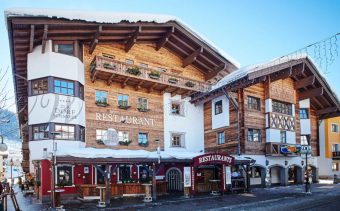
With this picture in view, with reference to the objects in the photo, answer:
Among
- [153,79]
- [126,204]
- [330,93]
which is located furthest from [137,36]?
[330,93]

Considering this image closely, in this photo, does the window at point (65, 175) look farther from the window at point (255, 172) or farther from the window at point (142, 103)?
the window at point (255, 172)

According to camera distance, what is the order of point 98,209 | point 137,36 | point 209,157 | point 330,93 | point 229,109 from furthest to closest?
1. point 330,93
2. point 229,109
3. point 137,36
4. point 209,157
5. point 98,209

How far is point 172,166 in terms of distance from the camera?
27.1 m

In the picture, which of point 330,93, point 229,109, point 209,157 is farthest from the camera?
A: point 330,93

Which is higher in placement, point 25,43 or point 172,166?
point 25,43

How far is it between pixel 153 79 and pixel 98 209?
12.6 metres

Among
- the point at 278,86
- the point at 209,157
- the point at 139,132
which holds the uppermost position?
the point at 278,86

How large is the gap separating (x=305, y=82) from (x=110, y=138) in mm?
20050

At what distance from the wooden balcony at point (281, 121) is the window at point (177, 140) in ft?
26.7

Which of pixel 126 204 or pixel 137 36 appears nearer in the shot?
pixel 126 204

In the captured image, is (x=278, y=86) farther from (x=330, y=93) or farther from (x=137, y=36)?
(x=137, y=36)

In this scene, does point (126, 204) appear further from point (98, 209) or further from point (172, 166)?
point (172, 166)

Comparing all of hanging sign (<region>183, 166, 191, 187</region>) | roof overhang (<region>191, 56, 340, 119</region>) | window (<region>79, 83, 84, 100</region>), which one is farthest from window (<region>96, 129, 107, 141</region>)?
roof overhang (<region>191, 56, 340, 119</region>)

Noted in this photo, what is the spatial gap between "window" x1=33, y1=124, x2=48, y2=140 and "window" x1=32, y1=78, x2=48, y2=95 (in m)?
2.38
